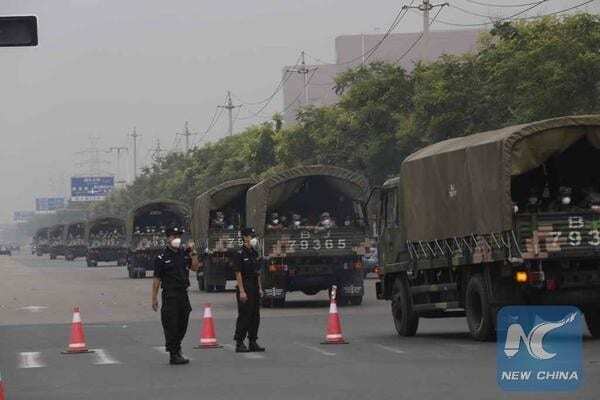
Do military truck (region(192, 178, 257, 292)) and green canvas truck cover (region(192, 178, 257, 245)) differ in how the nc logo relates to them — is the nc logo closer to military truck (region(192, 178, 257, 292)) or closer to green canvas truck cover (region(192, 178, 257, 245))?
military truck (region(192, 178, 257, 292))

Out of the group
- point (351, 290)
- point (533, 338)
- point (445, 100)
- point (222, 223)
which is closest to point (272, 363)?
point (533, 338)

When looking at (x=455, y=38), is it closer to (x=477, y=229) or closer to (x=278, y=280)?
(x=278, y=280)

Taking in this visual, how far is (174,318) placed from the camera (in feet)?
65.0

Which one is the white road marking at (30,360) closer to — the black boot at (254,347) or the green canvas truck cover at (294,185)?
the black boot at (254,347)

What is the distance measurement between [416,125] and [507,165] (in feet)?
110

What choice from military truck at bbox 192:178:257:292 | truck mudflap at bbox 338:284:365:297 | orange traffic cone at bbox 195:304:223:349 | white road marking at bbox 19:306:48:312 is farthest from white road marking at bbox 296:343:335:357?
military truck at bbox 192:178:257:292

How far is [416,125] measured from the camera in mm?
54594

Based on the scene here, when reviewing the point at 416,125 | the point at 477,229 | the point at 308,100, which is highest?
the point at 308,100

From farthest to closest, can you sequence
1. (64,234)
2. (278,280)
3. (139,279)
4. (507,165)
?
1. (64,234)
2. (139,279)
3. (278,280)
4. (507,165)

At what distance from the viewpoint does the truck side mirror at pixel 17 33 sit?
45.5 feet

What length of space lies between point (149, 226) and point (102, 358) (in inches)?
1694

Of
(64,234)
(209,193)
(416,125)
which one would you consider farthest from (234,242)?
(64,234)

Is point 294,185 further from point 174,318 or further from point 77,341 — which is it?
point 174,318

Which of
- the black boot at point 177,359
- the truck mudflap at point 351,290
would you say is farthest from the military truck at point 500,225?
the truck mudflap at point 351,290
